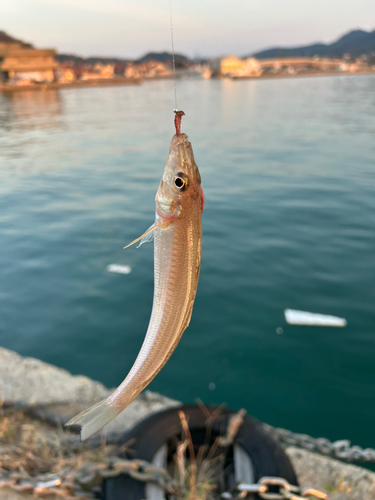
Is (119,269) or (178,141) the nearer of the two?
(178,141)

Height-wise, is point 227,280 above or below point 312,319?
above

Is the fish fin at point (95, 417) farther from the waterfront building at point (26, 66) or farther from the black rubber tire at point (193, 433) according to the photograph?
the waterfront building at point (26, 66)

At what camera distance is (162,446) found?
12.8 feet

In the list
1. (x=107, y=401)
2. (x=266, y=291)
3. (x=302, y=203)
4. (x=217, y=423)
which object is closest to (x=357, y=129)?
(x=302, y=203)

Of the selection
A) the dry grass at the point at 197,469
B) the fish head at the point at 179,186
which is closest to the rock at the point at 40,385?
the dry grass at the point at 197,469

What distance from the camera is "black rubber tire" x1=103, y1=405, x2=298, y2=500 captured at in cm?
344

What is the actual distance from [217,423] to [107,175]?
14.7m

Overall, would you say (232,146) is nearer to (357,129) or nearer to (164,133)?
(164,133)

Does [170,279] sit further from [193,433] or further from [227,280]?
[227,280]

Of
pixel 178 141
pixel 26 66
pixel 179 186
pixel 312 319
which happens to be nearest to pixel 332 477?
pixel 312 319

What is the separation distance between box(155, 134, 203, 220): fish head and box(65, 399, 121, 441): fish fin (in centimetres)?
82

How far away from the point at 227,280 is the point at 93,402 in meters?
4.59

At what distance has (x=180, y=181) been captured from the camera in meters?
1.61

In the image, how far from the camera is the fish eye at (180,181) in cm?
159
